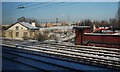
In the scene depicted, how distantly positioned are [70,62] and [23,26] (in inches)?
1306

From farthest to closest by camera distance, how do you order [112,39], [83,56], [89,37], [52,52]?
[89,37], [112,39], [52,52], [83,56]

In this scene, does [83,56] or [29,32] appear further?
[29,32]

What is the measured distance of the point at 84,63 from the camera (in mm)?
13023

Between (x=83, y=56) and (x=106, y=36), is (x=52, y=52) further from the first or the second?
(x=106, y=36)

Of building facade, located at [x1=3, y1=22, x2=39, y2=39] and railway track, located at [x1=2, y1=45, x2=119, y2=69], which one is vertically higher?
building facade, located at [x1=3, y1=22, x2=39, y2=39]

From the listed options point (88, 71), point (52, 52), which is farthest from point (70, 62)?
point (52, 52)

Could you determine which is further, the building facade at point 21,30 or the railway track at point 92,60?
the building facade at point 21,30

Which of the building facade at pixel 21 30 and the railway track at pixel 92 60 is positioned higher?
the building facade at pixel 21 30

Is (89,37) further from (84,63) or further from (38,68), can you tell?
(38,68)

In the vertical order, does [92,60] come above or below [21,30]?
below

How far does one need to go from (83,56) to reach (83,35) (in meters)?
8.70

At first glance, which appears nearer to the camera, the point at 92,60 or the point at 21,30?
the point at 92,60

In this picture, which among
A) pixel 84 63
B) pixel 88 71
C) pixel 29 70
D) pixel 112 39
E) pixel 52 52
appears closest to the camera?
pixel 88 71

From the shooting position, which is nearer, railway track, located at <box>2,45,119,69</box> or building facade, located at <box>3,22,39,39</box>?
railway track, located at <box>2,45,119,69</box>
